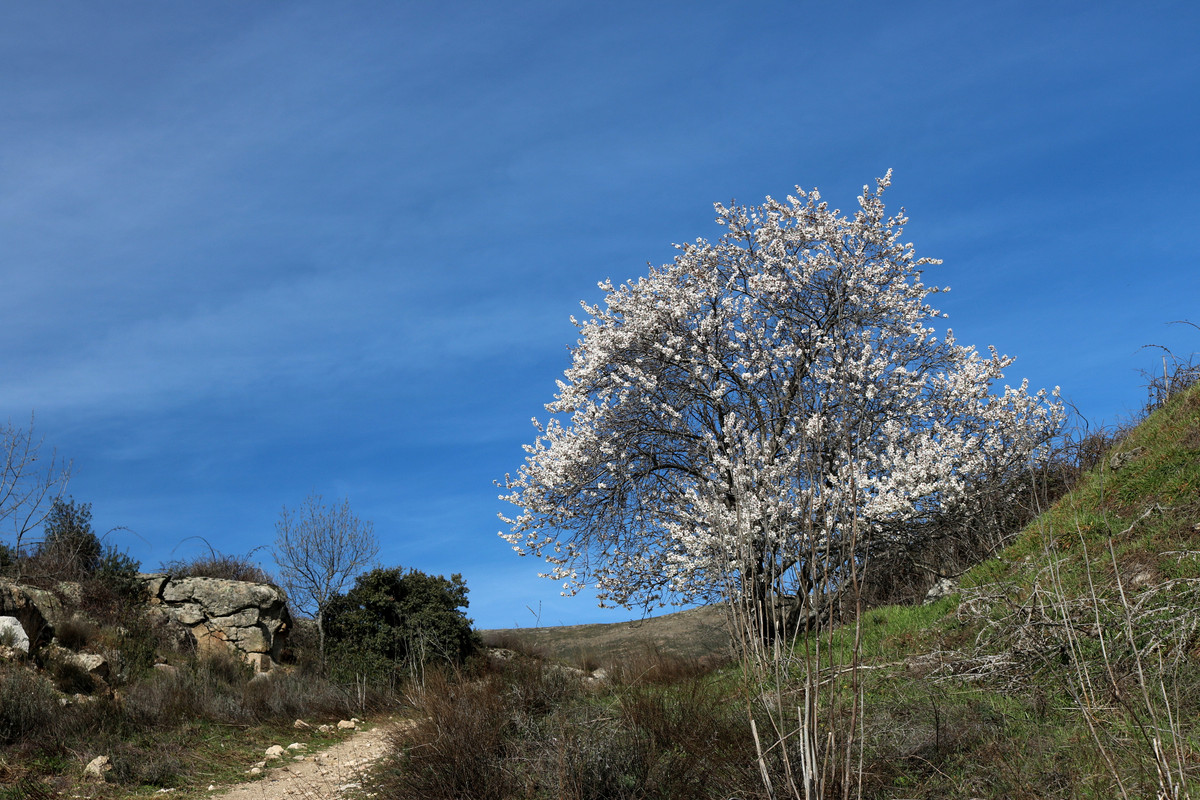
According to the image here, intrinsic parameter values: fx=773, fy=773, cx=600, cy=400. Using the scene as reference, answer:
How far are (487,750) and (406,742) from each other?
2.67 ft

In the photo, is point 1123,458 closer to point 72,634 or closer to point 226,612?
point 72,634

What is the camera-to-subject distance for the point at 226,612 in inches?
599

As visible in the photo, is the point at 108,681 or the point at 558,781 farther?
the point at 108,681

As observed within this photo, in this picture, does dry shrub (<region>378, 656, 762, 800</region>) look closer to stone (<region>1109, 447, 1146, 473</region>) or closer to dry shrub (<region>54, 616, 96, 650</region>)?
stone (<region>1109, 447, 1146, 473</region>)

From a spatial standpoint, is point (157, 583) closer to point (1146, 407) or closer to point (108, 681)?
point (108, 681)

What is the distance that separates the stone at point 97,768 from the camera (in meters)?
7.20

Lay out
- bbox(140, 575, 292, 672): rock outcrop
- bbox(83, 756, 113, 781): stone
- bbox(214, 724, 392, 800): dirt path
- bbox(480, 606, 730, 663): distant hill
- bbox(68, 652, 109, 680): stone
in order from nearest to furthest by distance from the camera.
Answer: bbox(214, 724, 392, 800): dirt path → bbox(83, 756, 113, 781): stone → bbox(68, 652, 109, 680): stone → bbox(140, 575, 292, 672): rock outcrop → bbox(480, 606, 730, 663): distant hill

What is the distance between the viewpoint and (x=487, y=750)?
221 inches

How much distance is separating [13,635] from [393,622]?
7368 mm

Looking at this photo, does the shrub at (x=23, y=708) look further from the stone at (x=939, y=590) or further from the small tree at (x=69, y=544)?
the stone at (x=939, y=590)

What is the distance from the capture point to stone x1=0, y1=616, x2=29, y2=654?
983cm

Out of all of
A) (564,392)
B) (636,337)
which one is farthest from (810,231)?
(564,392)

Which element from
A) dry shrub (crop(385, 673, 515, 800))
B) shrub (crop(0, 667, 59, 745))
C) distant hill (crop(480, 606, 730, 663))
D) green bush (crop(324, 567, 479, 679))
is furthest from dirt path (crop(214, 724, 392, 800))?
distant hill (crop(480, 606, 730, 663))

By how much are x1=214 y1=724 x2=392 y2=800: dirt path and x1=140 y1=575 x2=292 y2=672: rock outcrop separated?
6637mm
